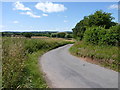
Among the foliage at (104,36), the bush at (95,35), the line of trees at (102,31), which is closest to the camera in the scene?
the foliage at (104,36)

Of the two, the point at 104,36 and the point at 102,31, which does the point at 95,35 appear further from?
the point at 104,36

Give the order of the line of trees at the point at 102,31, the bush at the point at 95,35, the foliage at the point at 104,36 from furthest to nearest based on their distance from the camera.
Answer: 1. the bush at the point at 95,35
2. the line of trees at the point at 102,31
3. the foliage at the point at 104,36

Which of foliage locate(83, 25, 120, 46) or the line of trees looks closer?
foliage locate(83, 25, 120, 46)

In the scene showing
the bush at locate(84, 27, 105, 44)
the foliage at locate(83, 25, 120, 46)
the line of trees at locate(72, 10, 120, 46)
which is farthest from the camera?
the bush at locate(84, 27, 105, 44)

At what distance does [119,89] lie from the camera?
18.8ft

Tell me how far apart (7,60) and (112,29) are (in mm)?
10189

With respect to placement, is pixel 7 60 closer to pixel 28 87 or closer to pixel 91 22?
pixel 28 87

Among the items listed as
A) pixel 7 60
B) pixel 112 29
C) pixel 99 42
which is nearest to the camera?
pixel 7 60

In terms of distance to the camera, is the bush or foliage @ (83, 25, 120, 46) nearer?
foliage @ (83, 25, 120, 46)

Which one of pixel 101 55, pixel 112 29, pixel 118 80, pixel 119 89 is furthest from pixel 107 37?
pixel 119 89

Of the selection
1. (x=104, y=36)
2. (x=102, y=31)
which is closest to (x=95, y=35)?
(x=102, y=31)

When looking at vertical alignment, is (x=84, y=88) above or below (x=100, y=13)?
below

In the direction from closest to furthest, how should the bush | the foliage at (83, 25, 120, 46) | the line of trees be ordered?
the foliage at (83, 25, 120, 46) → the line of trees → the bush

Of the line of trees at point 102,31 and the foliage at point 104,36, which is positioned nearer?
the foliage at point 104,36
